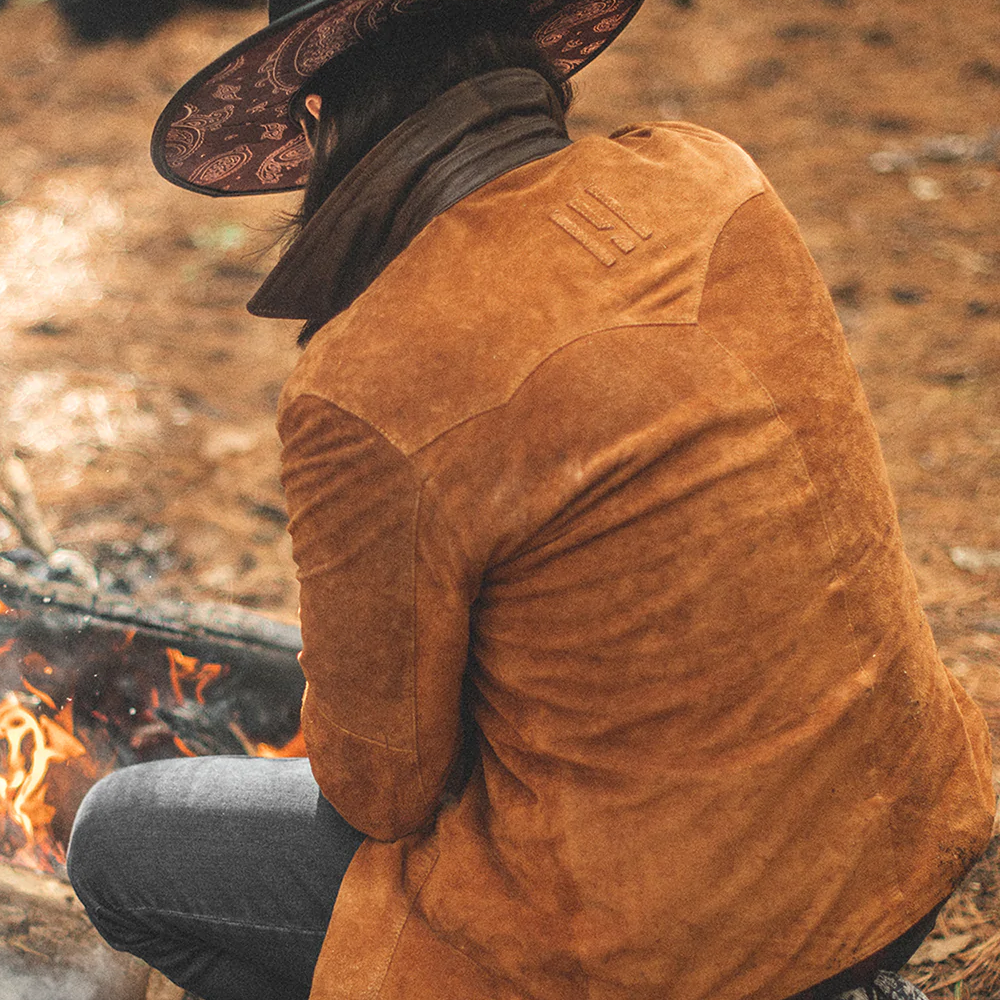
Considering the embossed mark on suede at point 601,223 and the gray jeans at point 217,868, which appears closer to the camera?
the embossed mark on suede at point 601,223

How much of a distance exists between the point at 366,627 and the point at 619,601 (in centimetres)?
30

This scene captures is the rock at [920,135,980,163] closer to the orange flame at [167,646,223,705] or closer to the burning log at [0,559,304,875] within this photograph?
A: the burning log at [0,559,304,875]

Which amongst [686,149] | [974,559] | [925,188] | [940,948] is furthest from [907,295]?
[686,149]

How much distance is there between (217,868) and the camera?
57.2 inches

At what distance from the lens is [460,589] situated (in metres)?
1.08

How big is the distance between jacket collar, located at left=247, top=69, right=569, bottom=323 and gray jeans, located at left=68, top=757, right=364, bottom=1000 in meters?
0.80

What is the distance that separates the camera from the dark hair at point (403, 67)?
1.26 metres

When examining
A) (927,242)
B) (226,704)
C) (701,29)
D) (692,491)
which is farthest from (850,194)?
(692,491)

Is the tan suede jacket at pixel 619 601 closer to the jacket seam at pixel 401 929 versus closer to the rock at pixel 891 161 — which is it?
the jacket seam at pixel 401 929

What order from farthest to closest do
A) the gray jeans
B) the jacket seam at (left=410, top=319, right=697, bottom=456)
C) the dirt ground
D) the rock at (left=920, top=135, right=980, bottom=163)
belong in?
the rock at (left=920, top=135, right=980, bottom=163)
the dirt ground
the gray jeans
the jacket seam at (left=410, top=319, right=697, bottom=456)

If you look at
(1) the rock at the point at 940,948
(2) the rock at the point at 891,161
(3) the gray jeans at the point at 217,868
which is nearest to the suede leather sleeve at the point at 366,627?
(3) the gray jeans at the point at 217,868

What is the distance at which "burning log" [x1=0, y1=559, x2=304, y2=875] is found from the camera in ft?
7.25

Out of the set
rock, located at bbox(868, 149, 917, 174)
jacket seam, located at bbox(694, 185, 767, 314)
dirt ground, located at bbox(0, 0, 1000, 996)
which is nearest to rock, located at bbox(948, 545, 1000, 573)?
dirt ground, located at bbox(0, 0, 1000, 996)

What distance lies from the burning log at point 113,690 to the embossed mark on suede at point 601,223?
1.41 m
